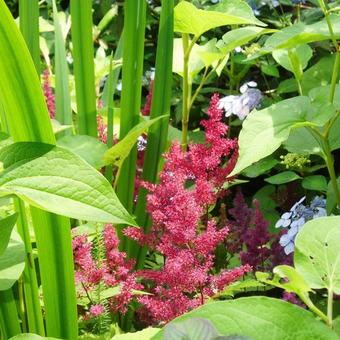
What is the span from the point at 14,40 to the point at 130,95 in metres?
0.52

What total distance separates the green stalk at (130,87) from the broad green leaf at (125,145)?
96mm

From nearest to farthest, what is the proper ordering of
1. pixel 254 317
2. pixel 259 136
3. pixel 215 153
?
pixel 254 317 → pixel 259 136 → pixel 215 153

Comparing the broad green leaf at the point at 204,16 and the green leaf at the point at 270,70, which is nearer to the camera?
the broad green leaf at the point at 204,16

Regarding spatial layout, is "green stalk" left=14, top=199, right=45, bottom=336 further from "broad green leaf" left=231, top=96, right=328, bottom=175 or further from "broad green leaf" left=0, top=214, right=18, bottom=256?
"broad green leaf" left=231, top=96, right=328, bottom=175

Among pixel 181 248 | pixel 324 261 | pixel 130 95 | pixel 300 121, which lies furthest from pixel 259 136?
pixel 130 95

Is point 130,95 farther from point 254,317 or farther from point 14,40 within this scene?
point 254,317

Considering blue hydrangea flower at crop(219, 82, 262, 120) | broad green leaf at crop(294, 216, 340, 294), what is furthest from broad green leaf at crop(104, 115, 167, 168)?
broad green leaf at crop(294, 216, 340, 294)

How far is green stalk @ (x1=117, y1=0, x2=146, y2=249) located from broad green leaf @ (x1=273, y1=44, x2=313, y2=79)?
27cm

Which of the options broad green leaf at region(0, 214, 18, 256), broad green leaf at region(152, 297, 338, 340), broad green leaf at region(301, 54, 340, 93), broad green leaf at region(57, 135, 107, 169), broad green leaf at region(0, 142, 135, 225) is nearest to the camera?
broad green leaf at region(152, 297, 338, 340)

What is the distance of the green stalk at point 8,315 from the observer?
1.06 meters

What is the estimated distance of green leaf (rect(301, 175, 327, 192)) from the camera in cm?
143

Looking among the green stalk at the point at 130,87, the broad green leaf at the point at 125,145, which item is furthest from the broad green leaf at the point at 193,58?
the broad green leaf at the point at 125,145

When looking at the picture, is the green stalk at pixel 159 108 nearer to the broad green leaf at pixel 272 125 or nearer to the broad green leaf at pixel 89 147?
the broad green leaf at pixel 89 147

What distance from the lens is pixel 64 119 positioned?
1531 mm
